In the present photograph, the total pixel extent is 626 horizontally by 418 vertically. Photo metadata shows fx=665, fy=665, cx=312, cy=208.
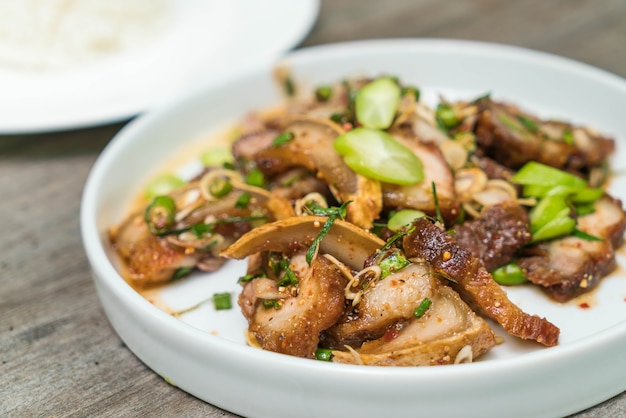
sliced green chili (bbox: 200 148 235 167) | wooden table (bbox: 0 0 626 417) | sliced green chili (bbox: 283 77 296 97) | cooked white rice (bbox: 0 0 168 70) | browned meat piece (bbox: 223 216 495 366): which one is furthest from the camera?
cooked white rice (bbox: 0 0 168 70)

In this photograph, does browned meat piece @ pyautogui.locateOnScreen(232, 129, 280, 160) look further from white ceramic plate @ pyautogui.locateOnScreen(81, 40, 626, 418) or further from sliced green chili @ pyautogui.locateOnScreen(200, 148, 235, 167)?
white ceramic plate @ pyautogui.locateOnScreen(81, 40, 626, 418)

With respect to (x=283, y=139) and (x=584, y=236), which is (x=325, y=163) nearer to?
(x=283, y=139)

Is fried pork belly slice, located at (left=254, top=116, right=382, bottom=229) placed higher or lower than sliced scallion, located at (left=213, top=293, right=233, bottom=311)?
higher

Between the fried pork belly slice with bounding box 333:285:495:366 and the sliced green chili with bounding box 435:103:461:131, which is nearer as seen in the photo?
the fried pork belly slice with bounding box 333:285:495:366

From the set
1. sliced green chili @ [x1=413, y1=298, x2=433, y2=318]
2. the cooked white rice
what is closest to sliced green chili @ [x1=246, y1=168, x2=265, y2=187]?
sliced green chili @ [x1=413, y1=298, x2=433, y2=318]

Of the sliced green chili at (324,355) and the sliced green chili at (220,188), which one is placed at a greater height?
the sliced green chili at (220,188)

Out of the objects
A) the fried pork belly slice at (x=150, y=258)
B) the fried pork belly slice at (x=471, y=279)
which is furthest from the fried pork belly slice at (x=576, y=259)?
the fried pork belly slice at (x=150, y=258)

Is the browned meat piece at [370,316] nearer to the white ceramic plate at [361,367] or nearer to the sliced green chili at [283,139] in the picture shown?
the white ceramic plate at [361,367]
